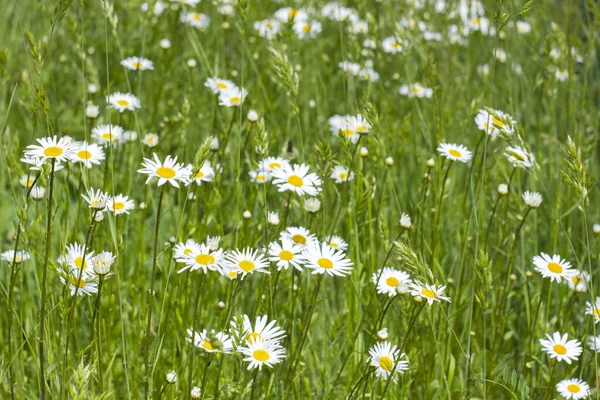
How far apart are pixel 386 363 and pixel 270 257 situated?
1.10ft

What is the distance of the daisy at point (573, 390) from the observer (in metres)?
1.74

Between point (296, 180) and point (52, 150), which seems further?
point (296, 180)

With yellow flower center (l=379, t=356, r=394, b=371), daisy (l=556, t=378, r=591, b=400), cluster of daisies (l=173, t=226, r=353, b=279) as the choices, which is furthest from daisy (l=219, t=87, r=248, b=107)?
daisy (l=556, t=378, r=591, b=400)

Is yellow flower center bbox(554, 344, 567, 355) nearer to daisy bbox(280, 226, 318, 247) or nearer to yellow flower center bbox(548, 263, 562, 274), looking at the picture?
yellow flower center bbox(548, 263, 562, 274)

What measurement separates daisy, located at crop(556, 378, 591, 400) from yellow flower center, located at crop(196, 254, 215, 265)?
2.86 ft

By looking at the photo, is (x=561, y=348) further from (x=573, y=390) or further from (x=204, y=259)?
(x=204, y=259)

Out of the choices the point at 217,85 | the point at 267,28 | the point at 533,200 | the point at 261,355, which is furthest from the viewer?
the point at 267,28

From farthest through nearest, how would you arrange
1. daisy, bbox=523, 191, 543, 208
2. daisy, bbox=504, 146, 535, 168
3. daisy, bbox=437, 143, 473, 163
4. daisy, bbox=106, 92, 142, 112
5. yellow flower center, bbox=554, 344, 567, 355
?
daisy, bbox=106, 92, 142, 112
daisy, bbox=437, 143, 473, 163
daisy, bbox=523, 191, 543, 208
yellow flower center, bbox=554, 344, 567, 355
daisy, bbox=504, 146, 535, 168

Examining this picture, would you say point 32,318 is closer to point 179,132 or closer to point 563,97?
point 179,132

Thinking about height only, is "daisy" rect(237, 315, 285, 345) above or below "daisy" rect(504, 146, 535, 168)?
below

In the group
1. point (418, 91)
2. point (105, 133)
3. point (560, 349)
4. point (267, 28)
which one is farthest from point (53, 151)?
Answer: point (267, 28)

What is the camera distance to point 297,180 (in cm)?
188

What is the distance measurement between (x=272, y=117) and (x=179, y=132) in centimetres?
47

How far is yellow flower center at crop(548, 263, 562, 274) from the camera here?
1.89 m
